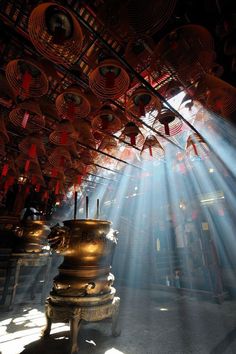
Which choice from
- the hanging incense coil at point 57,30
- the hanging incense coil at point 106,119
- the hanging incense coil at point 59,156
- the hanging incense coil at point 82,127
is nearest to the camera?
the hanging incense coil at point 57,30

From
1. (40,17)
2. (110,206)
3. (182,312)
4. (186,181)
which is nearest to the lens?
(40,17)

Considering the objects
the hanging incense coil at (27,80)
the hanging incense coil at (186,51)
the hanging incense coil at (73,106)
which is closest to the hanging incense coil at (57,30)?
the hanging incense coil at (27,80)

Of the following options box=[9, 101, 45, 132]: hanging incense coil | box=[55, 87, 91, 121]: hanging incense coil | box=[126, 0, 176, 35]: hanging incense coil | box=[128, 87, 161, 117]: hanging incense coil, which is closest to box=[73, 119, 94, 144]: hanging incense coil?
box=[9, 101, 45, 132]: hanging incense coil

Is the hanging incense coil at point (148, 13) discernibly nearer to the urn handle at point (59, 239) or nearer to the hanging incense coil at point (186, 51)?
the hanging incense coil at point (186, 51)

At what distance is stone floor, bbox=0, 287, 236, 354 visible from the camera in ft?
9.04

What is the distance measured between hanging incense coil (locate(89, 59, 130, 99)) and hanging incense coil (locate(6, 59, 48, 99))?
0.68 metres

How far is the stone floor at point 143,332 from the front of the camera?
9.04 feet

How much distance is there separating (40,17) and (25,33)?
7.37 ft

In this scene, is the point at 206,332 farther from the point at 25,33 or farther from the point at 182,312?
the point at 25,33

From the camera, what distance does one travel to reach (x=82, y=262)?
2.95 m

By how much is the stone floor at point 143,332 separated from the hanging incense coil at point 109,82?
3712mm

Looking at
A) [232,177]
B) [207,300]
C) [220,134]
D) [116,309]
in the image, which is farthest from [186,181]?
[116,309]

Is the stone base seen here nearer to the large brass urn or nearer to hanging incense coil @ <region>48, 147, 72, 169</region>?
the large brass urn

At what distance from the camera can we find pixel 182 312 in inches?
175
